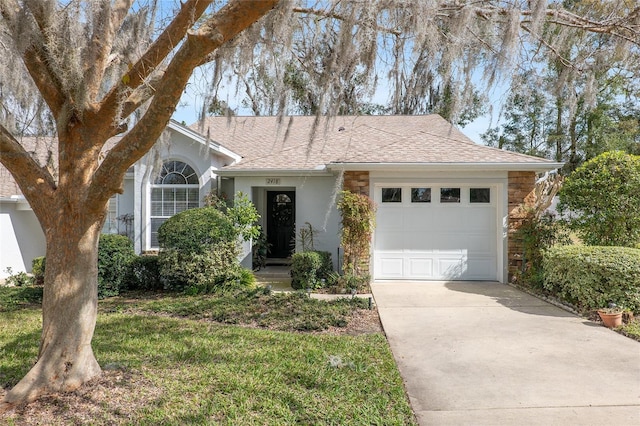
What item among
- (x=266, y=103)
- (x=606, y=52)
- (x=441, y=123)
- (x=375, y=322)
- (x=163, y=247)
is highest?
(x=441, y=123)

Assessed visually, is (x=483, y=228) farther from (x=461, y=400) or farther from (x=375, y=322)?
(x=461, y=400)

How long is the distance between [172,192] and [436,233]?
22.6ft

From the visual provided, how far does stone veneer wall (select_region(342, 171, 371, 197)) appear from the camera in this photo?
362 inches

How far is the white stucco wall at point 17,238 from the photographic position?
1055 centimetres

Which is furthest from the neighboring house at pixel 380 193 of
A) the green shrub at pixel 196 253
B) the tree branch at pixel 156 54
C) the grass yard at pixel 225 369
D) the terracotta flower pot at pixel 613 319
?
the tree branch at pixel 156 54

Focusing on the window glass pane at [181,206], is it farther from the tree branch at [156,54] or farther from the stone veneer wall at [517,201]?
the stone veneer wall at [517,201]

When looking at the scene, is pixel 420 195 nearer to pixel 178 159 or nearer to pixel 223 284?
pixel 223 284

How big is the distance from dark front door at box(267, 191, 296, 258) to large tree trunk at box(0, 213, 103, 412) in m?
9.46

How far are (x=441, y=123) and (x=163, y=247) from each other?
999 cm

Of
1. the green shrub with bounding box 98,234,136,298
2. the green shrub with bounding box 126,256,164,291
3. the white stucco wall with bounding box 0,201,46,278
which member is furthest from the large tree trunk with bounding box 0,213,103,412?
the white stucco wall with bounding box 0,201,46,278

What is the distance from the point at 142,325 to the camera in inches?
239

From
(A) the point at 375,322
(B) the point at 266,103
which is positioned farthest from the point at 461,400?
(B) the point at 266,103

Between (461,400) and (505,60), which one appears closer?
(461,400)

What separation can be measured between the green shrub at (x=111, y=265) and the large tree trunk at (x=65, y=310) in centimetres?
500
